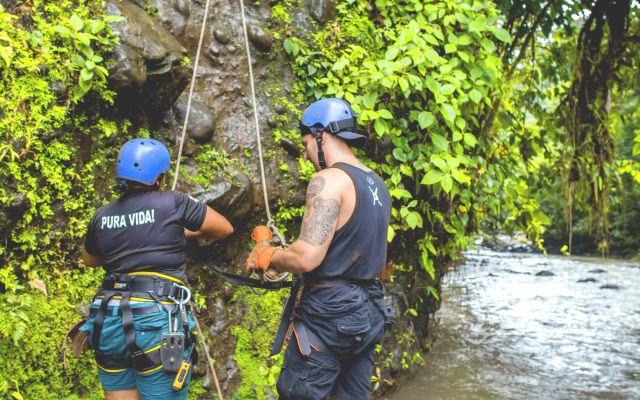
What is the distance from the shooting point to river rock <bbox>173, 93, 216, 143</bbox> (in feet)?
11.8

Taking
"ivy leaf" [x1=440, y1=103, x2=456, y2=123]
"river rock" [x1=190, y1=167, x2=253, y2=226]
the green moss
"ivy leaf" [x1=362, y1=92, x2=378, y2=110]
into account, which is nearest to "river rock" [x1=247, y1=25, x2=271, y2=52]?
"ivy leaf" [x1=362, y1=92, x2=378, y2=110]

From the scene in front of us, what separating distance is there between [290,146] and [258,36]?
1137mm

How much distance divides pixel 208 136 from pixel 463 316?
605cm

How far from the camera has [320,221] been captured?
2.01 meters

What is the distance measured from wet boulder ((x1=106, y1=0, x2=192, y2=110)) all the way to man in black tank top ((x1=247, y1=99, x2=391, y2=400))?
1526 mm

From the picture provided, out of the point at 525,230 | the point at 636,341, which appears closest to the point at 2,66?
the point at 525,230

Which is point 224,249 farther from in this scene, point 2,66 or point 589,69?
point 589,69

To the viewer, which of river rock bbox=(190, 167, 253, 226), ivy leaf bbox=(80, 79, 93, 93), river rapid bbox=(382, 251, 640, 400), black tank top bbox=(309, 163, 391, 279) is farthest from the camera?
river rapid bbox=(382, 251, 640, 400)

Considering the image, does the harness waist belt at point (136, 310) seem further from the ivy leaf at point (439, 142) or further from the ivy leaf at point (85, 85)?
the ivy leaf at point (439, 142)

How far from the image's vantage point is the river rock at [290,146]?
13.2 ft

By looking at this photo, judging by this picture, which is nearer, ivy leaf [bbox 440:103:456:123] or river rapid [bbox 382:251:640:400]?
ivy leaf [bbox 440:103:456:123]

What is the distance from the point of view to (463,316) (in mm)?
7691

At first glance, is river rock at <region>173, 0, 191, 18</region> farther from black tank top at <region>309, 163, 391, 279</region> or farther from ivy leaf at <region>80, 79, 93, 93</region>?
black tank top at <region>309, 163, 391, 279</region>

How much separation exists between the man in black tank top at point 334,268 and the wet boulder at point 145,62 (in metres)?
1.53
